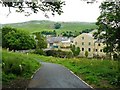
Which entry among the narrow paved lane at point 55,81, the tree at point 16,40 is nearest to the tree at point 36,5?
the narrow paved lane at point 55,81

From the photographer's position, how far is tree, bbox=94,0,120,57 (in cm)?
3142

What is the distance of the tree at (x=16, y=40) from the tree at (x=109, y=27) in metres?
47.6

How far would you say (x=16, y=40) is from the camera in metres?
82.8

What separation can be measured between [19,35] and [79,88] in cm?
7251

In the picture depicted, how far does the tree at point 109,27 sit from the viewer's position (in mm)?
31422

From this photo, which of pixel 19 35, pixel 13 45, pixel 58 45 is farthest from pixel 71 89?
pixel 58 45

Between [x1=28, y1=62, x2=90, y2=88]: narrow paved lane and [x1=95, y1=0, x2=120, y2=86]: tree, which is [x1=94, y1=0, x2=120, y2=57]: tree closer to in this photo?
[x1=95, y1=0, x2=120, y2=86]: tree

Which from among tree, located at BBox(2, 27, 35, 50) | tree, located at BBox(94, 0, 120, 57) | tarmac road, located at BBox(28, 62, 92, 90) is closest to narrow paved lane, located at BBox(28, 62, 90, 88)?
tarmac road, located at BBox(28, 62, 92, 90)

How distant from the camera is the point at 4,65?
77.1 ft

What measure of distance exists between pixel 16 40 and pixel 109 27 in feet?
170

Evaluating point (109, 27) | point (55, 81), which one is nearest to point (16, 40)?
point (109, 27)

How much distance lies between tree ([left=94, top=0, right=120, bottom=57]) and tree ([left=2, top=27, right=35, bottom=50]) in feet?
156

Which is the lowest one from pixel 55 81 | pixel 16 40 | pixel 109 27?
pixel 16 40

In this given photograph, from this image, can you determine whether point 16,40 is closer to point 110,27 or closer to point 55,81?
point 110,27
